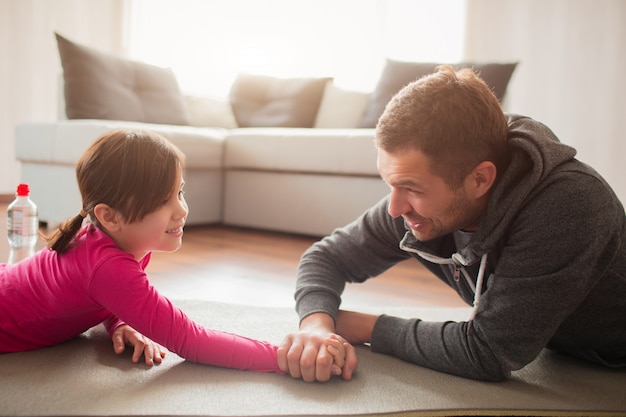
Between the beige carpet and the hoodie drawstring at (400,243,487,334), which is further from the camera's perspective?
the hoodie drawstring at (400,243,487,334)

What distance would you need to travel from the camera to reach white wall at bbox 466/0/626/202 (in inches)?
154

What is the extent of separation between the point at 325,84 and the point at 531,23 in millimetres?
1570

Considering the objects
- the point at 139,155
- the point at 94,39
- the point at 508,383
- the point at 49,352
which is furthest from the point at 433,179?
the point at 94,39

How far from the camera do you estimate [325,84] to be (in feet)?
12.4

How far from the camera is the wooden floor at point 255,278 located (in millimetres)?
1780

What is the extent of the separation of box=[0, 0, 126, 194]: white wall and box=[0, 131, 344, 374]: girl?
3617mm

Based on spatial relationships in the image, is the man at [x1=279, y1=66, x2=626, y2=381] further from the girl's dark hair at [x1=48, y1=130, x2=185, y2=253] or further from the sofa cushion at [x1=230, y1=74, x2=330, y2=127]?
the sofa cushion at [x1=230, y1=74, x2=330, y2=127]

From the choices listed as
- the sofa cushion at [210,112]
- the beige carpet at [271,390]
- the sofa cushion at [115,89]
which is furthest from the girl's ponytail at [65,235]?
the sofa cushion at [210,112]

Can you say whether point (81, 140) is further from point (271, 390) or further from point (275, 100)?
point (271, 390)

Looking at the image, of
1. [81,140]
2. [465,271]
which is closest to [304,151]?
[81,140]

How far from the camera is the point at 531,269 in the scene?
946 millimetres

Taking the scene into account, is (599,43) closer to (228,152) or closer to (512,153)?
(228,152)

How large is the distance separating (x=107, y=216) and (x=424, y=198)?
55 cm

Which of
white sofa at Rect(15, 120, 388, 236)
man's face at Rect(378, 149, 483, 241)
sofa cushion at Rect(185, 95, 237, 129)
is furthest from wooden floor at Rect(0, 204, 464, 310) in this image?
sofa cushion at Rect(185, 95, 237, 129)
